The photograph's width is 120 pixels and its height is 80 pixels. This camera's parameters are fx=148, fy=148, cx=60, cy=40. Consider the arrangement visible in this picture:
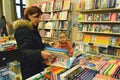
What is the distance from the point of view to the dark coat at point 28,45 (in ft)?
4.62

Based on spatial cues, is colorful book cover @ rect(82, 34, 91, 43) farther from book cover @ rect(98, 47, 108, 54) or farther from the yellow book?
book cover @ rect(98, 47, 108, 54)

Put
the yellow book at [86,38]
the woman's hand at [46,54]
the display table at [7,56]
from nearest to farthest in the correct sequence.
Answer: the woman's hand at [46,54] → the display table at [7,56] → the yellow book at [86,38]

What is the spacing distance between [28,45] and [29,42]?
0.03 meters

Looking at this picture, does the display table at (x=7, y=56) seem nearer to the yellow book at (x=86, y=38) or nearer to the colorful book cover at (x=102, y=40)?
the yellow book at (x=86, y=38)

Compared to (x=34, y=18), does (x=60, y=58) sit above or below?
below

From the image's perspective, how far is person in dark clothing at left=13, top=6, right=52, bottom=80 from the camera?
4.58 ft

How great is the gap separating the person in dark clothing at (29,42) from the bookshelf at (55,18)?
11.1 feet

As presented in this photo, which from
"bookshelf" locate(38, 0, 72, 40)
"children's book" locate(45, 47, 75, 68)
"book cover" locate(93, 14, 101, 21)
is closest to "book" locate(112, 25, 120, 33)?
"book cover" locate(93, 14, 101, 21)

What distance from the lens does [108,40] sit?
4.07m

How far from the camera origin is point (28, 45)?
1.46m

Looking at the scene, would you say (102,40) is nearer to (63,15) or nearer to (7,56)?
(63,15)

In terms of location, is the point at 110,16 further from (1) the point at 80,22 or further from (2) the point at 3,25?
(2) the point at 3,25

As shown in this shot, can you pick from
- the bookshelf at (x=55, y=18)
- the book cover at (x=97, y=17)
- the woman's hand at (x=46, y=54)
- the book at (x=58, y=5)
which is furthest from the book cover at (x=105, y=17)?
the woman's hand at (x=46, y=54)

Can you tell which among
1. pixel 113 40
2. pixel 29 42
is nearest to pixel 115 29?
pixel 113 40
